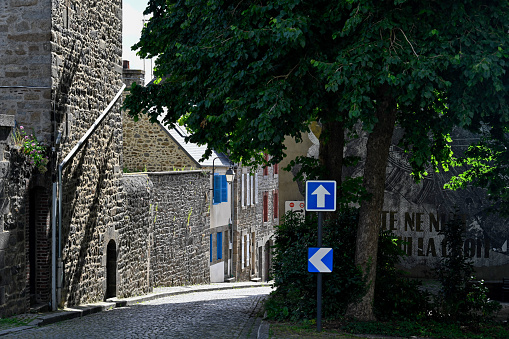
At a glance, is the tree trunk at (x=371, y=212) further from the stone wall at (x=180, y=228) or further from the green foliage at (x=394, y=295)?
the stone wall at (x=180, y=228)

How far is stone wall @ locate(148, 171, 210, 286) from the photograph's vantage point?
2217 centimetres

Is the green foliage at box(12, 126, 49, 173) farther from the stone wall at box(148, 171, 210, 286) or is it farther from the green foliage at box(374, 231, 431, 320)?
the stone wall at box(148, 171, 210, 286)

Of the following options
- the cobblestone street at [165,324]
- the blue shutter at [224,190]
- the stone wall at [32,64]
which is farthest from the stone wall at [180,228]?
the stone wall at [32,64]

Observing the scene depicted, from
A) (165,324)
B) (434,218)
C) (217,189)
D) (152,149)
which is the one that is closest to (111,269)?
(165,324)

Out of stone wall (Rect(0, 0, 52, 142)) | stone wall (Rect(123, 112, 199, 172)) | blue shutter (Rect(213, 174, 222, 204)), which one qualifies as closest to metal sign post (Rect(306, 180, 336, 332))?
stone wall (Rect(0, 0, 52, 142))

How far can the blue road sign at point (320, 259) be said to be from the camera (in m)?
9.80

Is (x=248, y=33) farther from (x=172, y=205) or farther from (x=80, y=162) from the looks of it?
(x=172, y=205)

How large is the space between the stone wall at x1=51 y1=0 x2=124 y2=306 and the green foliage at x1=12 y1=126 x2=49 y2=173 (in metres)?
0.63

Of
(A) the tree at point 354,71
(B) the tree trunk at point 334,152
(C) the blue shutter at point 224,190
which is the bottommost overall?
(C) the blue shutter at point 224,190

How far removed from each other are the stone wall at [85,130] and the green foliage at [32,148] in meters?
0.63

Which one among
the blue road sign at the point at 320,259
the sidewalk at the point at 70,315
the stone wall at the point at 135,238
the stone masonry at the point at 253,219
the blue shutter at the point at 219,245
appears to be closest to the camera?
the blue road sign at the point at 320,259

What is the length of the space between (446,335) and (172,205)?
1455cm

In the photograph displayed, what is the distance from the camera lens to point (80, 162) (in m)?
15.0

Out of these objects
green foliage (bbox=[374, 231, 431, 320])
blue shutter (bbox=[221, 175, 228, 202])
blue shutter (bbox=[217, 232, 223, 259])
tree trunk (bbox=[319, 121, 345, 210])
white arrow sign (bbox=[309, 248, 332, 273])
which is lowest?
blue shutter (bbox=[217, 232, 223, 259])
